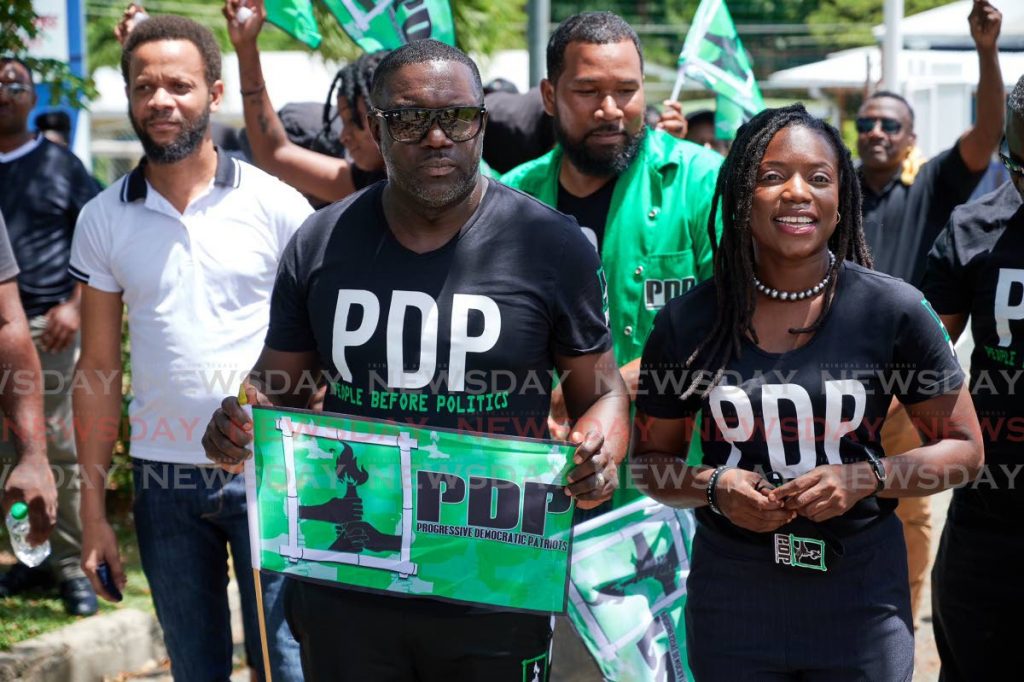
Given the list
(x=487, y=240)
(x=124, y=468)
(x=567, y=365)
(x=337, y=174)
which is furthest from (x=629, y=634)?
(x=124, y=468)

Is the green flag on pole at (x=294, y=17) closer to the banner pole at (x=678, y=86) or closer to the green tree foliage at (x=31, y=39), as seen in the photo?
the green tree foliage at (x=31, y=39)

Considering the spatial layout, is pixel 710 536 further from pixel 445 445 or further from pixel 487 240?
pixel 487 240

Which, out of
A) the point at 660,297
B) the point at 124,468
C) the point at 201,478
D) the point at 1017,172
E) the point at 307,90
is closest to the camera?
→ the point at 1017,172

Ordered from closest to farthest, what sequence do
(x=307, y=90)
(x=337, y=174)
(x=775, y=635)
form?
(x=775, y=635) < (x=337, y=174) < (x=307, y=90)

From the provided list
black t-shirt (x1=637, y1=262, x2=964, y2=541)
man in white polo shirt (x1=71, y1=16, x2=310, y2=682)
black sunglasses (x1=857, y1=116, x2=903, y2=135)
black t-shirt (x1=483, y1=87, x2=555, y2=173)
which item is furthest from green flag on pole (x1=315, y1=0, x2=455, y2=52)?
black t-shirt (x1=637, y1=262, x2=964, y2=541)

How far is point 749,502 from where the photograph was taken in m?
3.15

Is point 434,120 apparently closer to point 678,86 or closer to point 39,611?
point 678,86

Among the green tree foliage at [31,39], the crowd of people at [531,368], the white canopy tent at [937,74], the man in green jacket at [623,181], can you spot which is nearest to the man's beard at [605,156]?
the man in green jacket at [623,181]

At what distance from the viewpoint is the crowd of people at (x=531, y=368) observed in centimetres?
323

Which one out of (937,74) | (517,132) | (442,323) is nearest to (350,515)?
(442,323)

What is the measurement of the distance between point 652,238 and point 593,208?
27 cm

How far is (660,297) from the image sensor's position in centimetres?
449

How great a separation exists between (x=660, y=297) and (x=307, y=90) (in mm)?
25353

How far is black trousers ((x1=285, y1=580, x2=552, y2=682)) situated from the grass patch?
8.88ft
